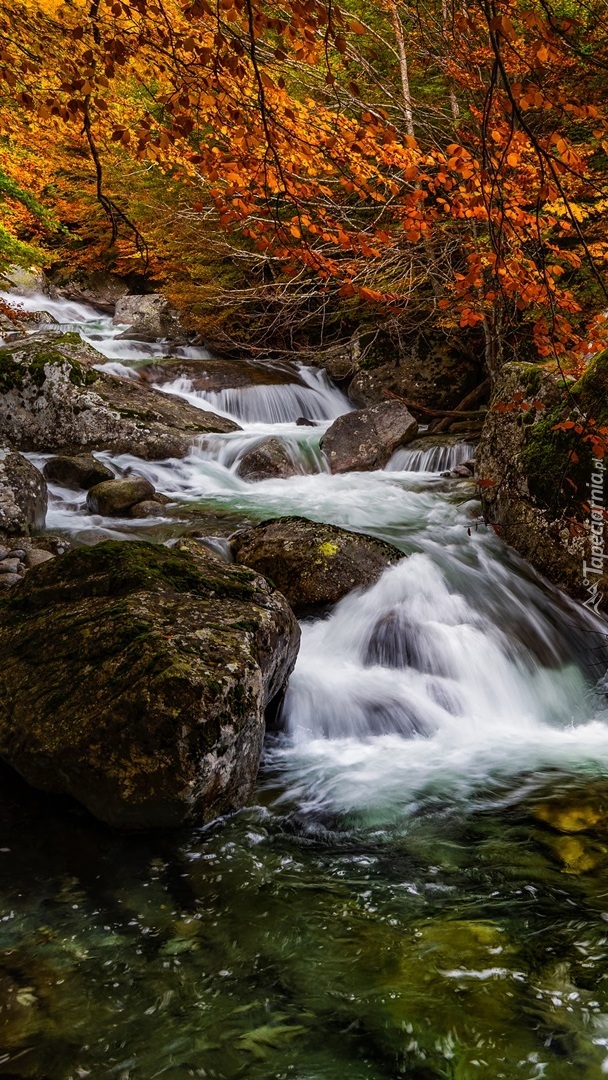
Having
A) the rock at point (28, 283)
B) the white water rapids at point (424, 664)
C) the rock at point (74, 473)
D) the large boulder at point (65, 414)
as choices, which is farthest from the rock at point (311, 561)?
the rock at point (28, 283)

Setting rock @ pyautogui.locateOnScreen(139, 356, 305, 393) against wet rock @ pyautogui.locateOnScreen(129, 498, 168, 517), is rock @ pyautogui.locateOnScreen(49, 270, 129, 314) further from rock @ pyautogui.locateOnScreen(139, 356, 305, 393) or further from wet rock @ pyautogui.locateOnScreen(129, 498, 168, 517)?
wet rock @ pyautogui.locateOnScreen(129, 498, 168, 517)

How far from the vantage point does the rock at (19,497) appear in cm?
764

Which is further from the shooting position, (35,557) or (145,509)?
(145,509)

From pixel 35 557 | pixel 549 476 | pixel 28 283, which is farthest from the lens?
pixel 28 283

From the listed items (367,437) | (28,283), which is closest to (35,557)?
(367,437)

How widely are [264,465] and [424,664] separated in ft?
18.4

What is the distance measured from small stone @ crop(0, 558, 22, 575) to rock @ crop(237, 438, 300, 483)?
15.2 feet

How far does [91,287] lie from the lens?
72.6ft

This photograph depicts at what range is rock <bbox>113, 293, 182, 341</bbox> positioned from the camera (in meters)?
18.0

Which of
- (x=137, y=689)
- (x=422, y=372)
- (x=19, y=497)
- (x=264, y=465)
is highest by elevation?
(x=422, y=372)

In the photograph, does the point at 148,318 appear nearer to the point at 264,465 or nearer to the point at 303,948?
the point at 264,465

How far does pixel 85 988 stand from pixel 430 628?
4365 mm

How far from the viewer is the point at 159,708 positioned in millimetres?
3582

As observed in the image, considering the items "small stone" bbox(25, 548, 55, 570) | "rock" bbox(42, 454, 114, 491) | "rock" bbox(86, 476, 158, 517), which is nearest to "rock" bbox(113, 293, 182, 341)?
"rock" bbox(42, 454, 114, 491)
